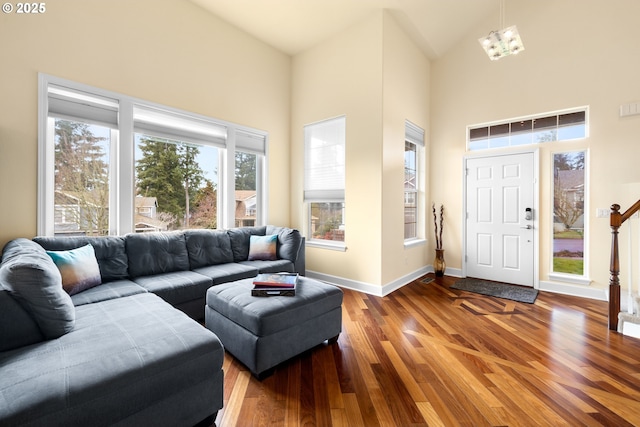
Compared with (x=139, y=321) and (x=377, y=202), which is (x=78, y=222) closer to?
(x=139, y=321)

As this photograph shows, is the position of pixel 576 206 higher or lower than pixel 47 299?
higher

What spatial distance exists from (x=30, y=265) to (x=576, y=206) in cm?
554

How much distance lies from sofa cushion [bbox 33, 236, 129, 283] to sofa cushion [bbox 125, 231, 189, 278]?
0.21 ft

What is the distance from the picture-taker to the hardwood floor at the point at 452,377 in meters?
1.60

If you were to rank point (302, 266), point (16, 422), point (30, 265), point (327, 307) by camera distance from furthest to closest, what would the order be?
point (302, 266), point (327, 307), point (30, 265), point (16, 422)

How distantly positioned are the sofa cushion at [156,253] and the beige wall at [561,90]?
13.7 feet

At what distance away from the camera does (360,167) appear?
3.93 metres

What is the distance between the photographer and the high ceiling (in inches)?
144

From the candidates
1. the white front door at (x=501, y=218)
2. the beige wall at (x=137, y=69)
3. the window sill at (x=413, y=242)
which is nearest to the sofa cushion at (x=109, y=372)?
the beige wall at (x=137, y=69)

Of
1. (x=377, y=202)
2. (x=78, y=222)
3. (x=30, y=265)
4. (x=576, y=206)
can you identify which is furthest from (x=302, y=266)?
(x=576, y=206)

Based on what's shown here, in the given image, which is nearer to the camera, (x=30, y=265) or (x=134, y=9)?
(x=30, y=265)

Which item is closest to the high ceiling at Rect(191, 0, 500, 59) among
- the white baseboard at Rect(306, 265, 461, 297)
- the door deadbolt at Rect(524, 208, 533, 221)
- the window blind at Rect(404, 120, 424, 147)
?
the window blind at Rect(404, 120, 424, 147)

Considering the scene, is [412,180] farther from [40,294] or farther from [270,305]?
[40,294]

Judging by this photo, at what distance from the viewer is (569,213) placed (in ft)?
12.6
